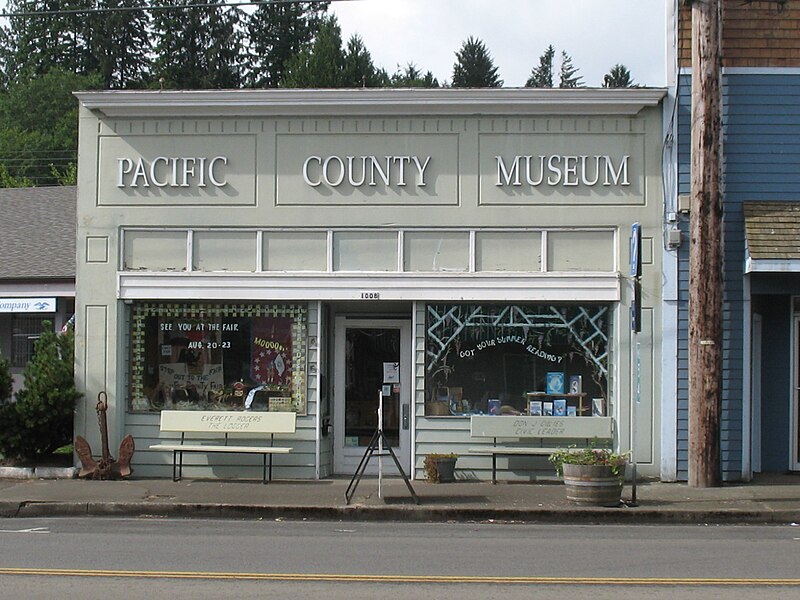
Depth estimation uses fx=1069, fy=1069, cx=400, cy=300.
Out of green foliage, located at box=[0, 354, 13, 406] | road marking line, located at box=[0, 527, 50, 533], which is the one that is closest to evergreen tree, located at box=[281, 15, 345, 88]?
green foliage, located at box=[0, 354, 13, 406]

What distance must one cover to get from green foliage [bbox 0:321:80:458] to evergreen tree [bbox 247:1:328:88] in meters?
47.1

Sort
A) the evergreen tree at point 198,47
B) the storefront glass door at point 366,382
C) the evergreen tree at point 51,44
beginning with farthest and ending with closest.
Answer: the evergreen tree at point 51,44 → the evergreen tree at point 198,47 → the storefront glass door at point 366,382

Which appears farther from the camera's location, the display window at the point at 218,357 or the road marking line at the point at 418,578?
the display window at the point at 218,357

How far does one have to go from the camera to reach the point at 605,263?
15.2 metres

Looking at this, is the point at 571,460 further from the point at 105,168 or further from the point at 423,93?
the point at 105,168

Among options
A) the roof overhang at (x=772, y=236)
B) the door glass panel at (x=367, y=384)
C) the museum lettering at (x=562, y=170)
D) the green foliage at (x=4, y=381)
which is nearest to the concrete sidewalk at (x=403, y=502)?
the door glass panel at (x=367, y=384)

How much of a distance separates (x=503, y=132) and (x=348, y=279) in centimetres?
307

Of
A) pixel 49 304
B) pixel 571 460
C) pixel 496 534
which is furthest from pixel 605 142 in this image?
pixel 49 304

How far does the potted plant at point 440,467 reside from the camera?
14.9 meters

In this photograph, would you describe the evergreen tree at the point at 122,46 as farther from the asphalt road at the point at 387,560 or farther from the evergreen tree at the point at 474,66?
the asphalt road at the point at 387,560

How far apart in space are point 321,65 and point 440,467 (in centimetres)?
3949

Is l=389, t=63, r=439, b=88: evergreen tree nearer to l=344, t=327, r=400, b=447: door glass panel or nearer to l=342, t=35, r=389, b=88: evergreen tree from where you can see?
l=342, t=35, r=389, b=88: evergreen tree

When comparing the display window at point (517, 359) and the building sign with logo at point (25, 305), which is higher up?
the building sign with logo at point (25, 305)

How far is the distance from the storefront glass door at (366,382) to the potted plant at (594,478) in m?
3.39
